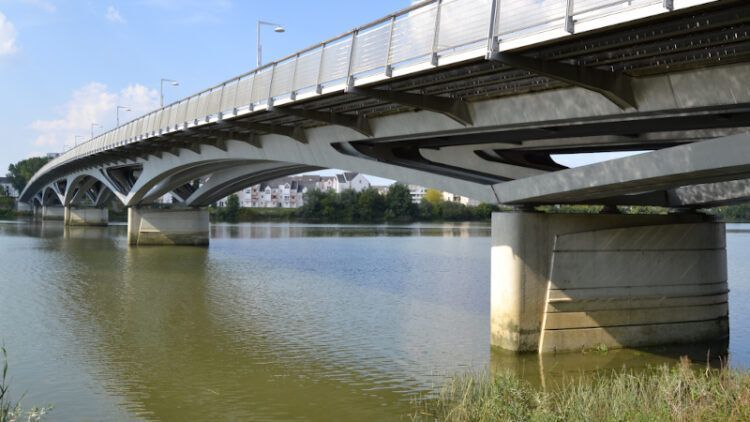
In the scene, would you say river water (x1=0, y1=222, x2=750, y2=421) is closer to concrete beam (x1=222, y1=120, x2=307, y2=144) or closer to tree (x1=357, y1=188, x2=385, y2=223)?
concrete beam (x1=222, y1=120, x2=307, y2=144)

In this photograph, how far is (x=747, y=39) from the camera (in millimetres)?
8164

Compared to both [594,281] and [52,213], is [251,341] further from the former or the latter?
[52,213]

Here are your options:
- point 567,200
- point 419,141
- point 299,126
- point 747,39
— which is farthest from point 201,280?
point 747,39

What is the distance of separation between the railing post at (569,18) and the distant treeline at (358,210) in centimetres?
8791

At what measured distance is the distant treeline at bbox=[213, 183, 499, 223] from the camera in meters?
98.6

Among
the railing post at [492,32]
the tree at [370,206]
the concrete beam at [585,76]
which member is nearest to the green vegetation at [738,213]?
the tree at [370,206]

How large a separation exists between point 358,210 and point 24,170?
261 feet

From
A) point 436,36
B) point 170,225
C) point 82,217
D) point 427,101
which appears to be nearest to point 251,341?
point 427,101

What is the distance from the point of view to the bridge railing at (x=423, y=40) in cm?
882

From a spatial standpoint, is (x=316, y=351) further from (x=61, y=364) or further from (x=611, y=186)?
(x=611, y=186)

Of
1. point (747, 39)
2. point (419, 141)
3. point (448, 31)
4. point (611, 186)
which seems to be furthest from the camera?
point (419, 141)

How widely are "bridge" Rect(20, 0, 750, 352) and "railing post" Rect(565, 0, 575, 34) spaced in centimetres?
2

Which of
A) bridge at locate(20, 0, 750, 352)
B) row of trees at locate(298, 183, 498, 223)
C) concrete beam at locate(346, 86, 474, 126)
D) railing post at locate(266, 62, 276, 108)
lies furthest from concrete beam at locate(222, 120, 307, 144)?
row of trees at locate(298, 183, 498, 223)

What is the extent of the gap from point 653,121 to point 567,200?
99.7 inches
